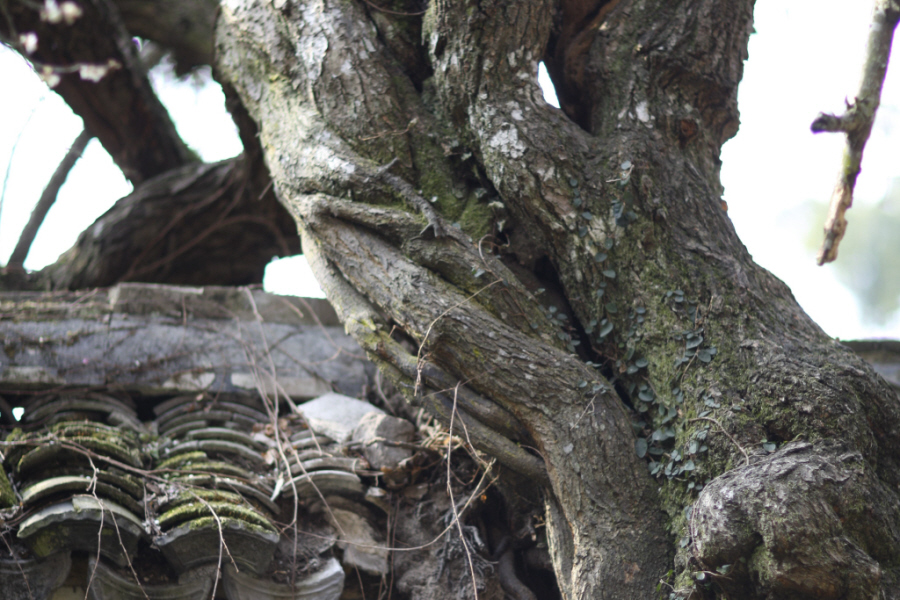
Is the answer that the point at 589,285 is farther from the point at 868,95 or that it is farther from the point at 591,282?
the point at 868,95

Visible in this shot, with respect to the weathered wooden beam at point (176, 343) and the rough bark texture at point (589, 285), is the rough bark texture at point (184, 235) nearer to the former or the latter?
the weathered wooden beam at point (176, 343)

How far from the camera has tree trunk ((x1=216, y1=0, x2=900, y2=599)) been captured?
168 centimetres

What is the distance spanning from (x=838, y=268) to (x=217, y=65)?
21605 mm

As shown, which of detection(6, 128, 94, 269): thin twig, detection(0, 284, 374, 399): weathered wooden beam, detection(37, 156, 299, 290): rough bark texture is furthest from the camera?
detection(6, 128, 94, 269): thin twig

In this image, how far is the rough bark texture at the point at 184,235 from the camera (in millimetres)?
4105

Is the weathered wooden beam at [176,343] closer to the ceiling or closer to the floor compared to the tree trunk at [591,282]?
closer to the floor

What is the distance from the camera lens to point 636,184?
214cm

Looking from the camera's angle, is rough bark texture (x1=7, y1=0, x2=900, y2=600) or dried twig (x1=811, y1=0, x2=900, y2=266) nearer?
rough bark texture (x1=7, y1=0, x2=900, y2=600)

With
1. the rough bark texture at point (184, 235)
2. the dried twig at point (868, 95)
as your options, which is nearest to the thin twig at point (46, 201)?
the rough bark texture at point (184, 235)

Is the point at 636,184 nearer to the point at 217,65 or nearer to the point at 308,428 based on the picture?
the point at 308,428

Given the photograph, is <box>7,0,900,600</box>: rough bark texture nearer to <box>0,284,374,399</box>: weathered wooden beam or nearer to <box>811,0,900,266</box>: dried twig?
<box>811,0,900,266</box>: dried twig

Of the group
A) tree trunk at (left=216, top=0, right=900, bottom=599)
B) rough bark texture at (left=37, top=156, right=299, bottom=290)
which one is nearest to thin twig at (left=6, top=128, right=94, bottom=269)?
rough bark texture at (left=37, top=156, right=299, bottom=290)

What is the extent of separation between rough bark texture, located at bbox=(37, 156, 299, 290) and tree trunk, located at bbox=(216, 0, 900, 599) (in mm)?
1682

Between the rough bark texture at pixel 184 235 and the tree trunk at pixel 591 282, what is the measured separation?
1682 millimetres
